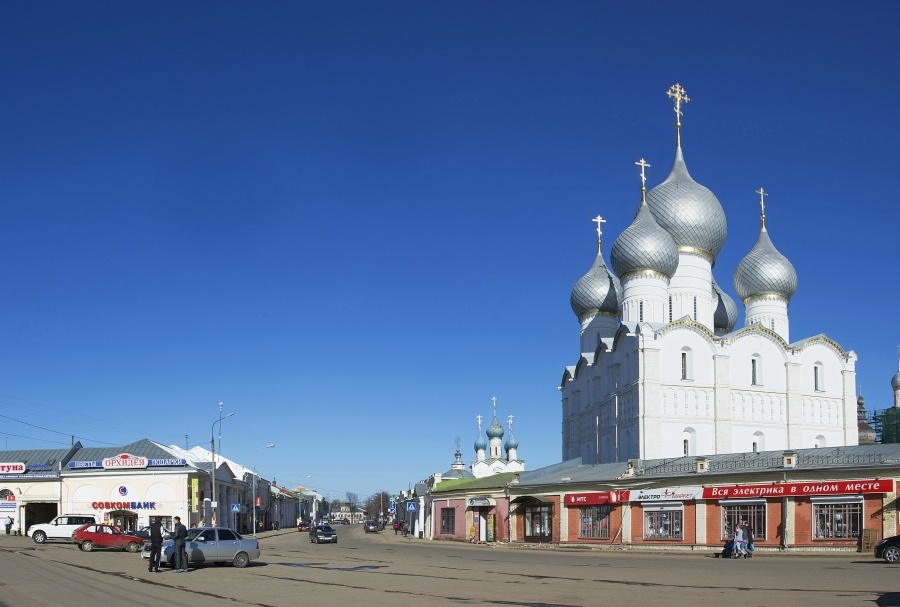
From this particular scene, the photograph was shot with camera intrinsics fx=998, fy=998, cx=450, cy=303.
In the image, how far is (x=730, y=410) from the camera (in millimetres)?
58031

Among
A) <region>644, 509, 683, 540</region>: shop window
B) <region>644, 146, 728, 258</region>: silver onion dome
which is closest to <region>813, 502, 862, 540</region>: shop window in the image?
<region>644, 509, 683, 540</region>: shop window

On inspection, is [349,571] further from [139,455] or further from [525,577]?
[139,455]

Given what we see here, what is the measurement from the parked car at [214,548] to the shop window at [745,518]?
18.2 metres

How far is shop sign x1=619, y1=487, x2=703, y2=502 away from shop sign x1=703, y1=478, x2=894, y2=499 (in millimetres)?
641


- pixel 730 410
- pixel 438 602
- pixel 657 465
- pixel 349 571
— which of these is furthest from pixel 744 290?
pixel 438 602

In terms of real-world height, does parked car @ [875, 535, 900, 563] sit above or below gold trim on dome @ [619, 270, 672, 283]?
below

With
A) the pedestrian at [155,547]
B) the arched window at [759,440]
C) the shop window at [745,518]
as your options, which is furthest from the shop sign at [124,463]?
the pedestrian at [155,547]

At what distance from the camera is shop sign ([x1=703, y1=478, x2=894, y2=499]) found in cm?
3447

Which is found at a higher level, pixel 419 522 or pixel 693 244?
pixel 693 244

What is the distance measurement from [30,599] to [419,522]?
178ft

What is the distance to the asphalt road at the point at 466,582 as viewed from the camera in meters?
18.4

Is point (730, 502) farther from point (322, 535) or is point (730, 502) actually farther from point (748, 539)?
point (322, 535)

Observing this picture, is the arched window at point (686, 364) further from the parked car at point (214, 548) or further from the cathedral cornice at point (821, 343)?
the parked car at point (214, 548)

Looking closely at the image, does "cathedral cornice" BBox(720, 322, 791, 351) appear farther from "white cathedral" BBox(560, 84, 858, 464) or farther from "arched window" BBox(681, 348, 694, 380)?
"arched window" BBox(681, 348, 694, 380)
